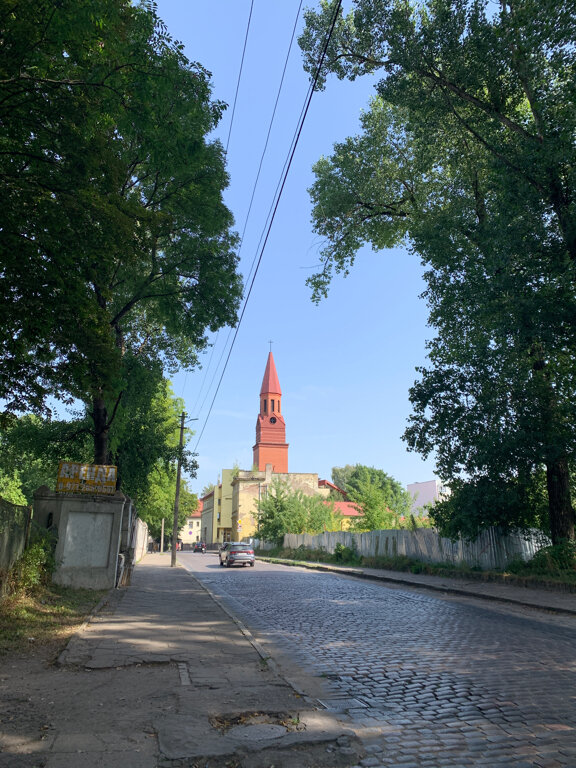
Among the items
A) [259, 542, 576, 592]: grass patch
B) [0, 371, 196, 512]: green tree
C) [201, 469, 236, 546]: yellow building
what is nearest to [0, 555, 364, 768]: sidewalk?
[259, 542, 576, 592]: grass patch

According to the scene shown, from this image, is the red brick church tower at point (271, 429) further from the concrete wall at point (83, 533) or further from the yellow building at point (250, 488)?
the concrete wall at point (83, 533)

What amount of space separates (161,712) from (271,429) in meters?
89.9

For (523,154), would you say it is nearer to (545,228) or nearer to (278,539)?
(545,228)

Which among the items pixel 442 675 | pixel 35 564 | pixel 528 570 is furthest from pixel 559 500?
pixel 35 564

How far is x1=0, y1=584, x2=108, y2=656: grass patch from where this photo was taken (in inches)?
311

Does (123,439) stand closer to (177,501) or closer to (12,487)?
(177,501)

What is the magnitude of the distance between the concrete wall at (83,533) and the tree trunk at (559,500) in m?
12.8

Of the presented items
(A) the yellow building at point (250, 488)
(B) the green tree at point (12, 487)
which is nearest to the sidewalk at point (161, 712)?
(B) the green tree at point (12, 487)

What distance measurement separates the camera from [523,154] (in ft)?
47.2

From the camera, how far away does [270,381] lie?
9656 centimetres

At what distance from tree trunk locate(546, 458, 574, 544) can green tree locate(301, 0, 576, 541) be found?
3 cm

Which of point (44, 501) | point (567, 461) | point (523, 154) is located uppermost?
point (523, 154)

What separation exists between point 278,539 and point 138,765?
47212 mm

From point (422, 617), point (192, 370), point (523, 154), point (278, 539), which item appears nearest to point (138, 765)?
point (422, 617)
